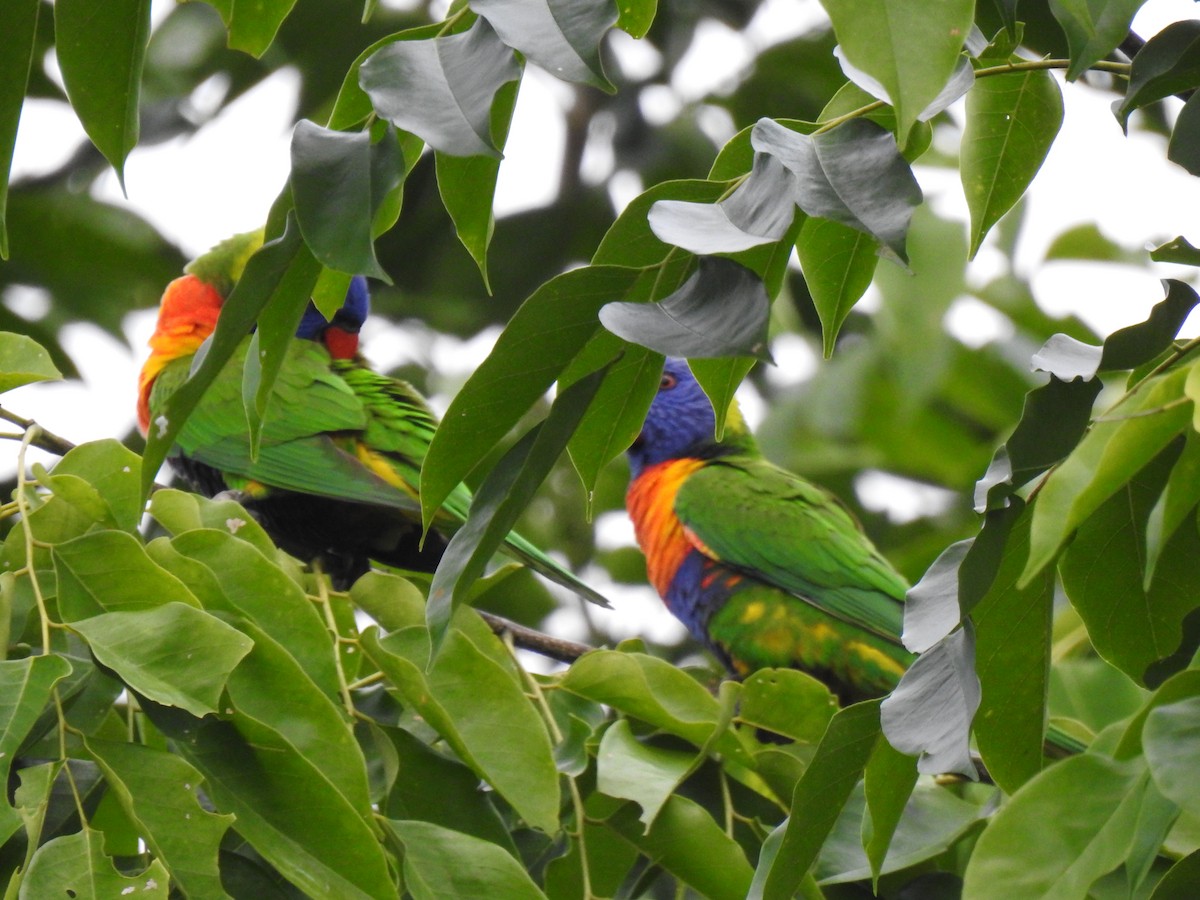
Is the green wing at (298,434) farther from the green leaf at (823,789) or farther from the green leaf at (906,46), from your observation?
the green leaf at (906,46)

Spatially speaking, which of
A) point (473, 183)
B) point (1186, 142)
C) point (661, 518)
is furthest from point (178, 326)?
point (1186, 142)

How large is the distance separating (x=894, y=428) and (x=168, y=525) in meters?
3.16

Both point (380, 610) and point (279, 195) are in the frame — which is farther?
point (380, 610)

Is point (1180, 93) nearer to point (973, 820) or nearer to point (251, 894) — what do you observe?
point (973, 820)

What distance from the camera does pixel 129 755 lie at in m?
1.15

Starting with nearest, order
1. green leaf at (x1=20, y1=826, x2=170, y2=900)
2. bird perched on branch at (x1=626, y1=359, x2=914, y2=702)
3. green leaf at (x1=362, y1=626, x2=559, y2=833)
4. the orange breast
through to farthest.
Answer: green leaf at (x1=20, y1=826, x2=170, y2=900), green leaf at (x1=362, y1=626, x2=559, y2=833), bird perched on branch at (x1=626, y1=359, x2=914, y2=702), the orange breast

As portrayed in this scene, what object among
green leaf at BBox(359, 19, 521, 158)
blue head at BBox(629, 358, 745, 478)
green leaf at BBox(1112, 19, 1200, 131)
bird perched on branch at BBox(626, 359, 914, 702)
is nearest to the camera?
green leaf at BBox(359, 19, 521, 158)

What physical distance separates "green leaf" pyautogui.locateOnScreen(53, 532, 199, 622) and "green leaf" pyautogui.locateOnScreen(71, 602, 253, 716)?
5 centimetres

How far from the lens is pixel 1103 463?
0.66 m

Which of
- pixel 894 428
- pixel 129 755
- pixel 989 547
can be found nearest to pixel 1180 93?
pixel 989 547

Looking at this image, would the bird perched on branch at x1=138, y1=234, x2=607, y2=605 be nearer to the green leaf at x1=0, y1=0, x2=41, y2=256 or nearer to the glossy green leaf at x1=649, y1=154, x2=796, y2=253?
the green leaf at x1=0, y1=0, x2=41, y2=256

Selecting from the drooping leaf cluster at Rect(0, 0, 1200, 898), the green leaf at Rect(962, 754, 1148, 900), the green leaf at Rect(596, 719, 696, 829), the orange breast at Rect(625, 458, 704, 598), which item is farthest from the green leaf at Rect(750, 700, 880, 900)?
the orange breast at Rect(625, 458, 704, 598)

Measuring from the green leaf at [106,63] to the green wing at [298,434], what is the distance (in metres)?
1.43

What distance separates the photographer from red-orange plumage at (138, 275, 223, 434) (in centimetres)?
293
